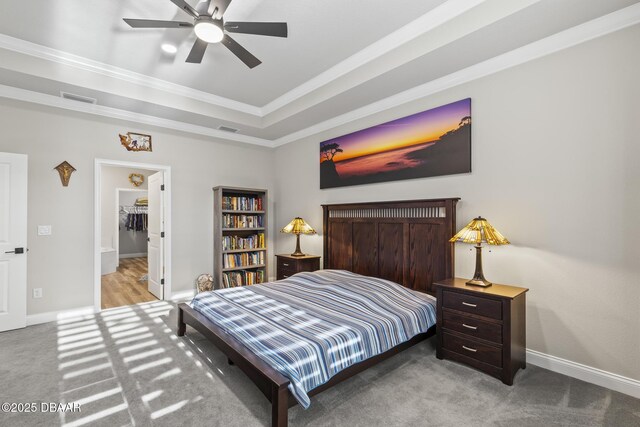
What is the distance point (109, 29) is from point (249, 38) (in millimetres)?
1268

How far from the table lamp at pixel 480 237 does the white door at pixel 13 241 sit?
4778 millimetres

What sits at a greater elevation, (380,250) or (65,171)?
(65,171)

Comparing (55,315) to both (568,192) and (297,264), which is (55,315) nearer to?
(297,264)

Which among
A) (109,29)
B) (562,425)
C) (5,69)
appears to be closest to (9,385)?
(5,69)

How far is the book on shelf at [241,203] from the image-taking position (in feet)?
16.8

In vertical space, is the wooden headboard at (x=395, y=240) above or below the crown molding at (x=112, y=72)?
below

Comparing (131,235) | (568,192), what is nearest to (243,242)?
(568,192)

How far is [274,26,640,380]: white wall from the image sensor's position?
7.29 ft

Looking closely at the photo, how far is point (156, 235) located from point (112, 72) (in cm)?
247

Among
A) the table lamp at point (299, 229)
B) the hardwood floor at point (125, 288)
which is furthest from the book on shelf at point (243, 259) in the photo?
the hardwood floor at point (125, 288)

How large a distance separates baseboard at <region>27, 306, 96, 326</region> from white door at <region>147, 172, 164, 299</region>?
3.06 feet

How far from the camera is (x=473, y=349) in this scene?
2.52m

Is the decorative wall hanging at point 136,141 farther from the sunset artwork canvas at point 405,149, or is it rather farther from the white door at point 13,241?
the sunset artwork canvas at point 405,149

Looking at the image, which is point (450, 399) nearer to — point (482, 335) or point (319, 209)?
point (482, 335)
